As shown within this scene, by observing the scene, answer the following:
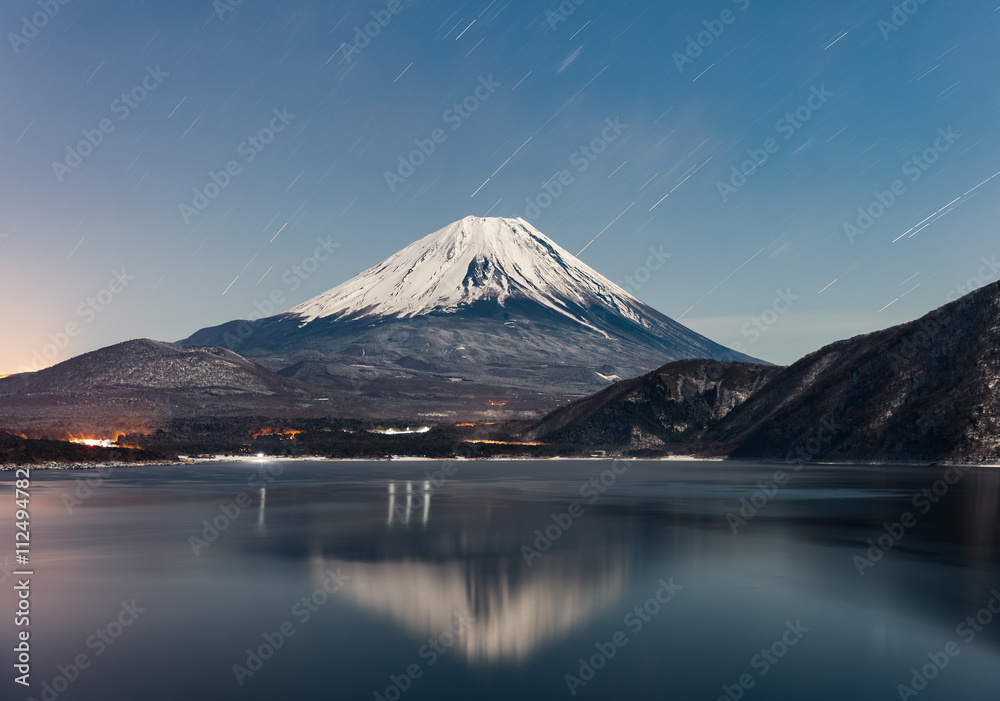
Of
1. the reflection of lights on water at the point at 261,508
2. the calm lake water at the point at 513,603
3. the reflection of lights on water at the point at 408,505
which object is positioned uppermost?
the reflection of lights on water at the point at 261,508

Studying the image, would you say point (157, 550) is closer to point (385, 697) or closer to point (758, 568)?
point (385, 697)

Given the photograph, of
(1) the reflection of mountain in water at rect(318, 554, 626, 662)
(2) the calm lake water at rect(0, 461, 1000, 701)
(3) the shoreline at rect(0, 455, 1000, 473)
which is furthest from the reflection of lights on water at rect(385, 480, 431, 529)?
(3) the shoreline at rect(0, 455, 1000, 473)

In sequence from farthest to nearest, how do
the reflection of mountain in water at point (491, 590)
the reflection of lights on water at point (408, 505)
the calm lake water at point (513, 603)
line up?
the reflection of lights on water at point (408, 505)
the reflection of mountain in water at point (491, 590)
the calm lake water at point (513, 603)

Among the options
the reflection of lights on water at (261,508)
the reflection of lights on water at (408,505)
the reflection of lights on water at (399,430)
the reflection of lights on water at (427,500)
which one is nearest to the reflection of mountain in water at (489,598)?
the reflection of lights on water at (408,505)

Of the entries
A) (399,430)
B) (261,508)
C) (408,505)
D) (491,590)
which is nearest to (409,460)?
(399,430)

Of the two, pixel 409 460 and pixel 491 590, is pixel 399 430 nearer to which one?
pixel 409 460

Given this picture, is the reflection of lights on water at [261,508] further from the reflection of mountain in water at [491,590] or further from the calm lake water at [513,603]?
the reflection of mountain in water at [491,590]

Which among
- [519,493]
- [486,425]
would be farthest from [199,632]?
[486,425]
